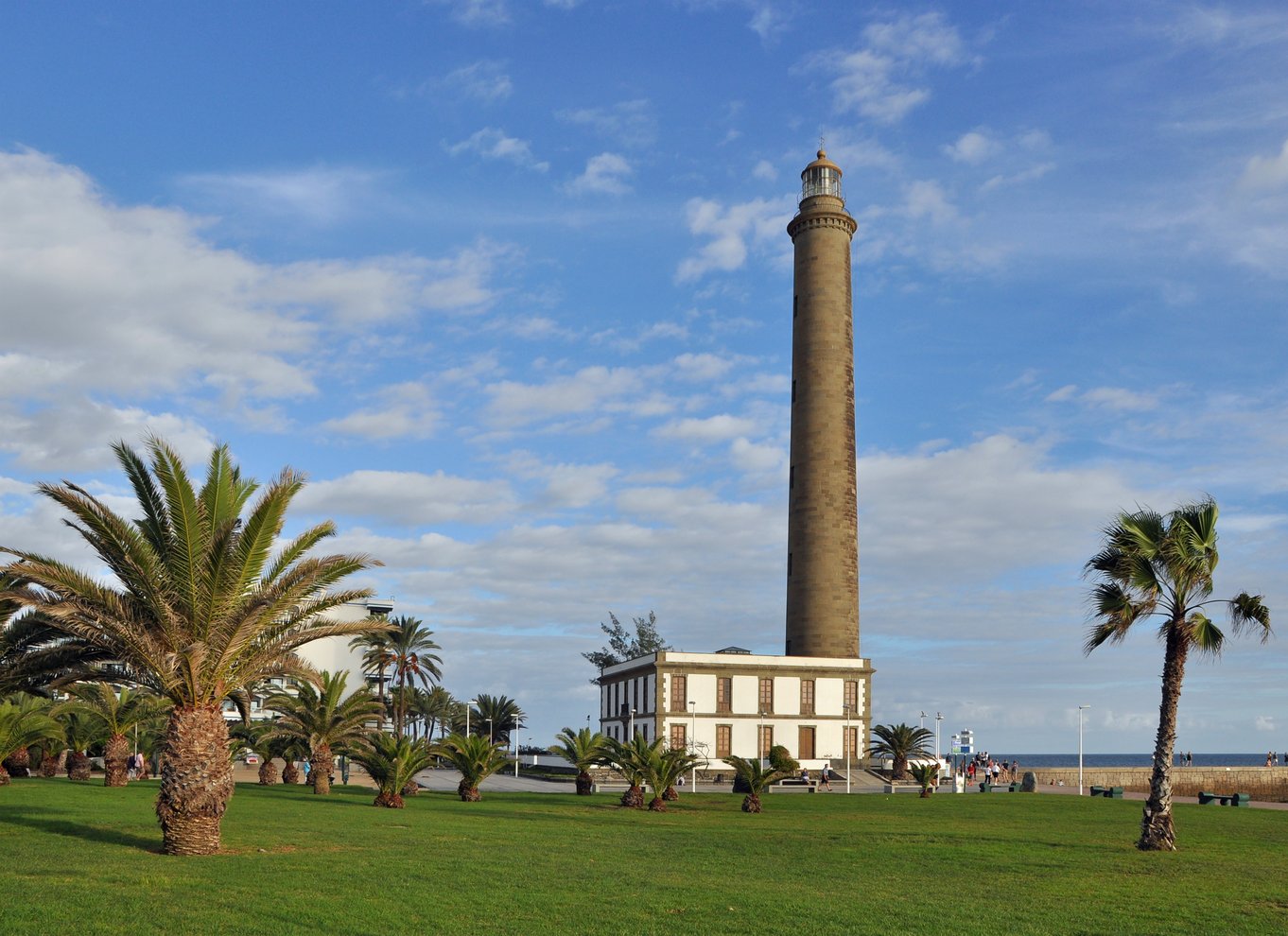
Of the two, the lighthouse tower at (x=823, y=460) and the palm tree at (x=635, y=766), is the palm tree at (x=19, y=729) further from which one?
the lighthouse tower at (x=823, y=460)

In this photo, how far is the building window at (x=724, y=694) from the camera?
64006 millimetres

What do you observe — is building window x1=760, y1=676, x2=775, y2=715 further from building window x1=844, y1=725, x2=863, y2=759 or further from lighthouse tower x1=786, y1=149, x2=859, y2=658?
building window x1=844, y1=725, x2=863, y2=759

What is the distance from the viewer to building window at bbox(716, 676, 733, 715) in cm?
6401

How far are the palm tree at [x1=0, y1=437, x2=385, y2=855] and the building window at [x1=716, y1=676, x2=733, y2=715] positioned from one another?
151 feet

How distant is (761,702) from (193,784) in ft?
156

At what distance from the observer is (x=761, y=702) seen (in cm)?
6406

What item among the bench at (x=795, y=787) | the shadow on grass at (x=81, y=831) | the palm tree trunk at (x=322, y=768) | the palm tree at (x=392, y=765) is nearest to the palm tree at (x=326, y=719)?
the palm tree trunk at (x=322, y=768)

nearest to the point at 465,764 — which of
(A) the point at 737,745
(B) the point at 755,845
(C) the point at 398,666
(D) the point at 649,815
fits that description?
(D) the point at 649,815

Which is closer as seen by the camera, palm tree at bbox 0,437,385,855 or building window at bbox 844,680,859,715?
palm tree at bbox 0,437,385,855

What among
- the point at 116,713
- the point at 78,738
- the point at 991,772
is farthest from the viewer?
the point at 991,772

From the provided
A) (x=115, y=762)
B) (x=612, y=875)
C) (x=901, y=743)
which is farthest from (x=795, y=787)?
(x=612, y=875)

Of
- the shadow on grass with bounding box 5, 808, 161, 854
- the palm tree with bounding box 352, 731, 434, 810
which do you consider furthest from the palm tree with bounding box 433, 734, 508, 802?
the shadow on grass with bounding box 5, 808, 161, 854

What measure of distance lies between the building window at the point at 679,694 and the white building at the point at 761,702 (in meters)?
0.05

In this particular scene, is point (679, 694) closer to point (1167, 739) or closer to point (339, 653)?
point (1167, 739)
